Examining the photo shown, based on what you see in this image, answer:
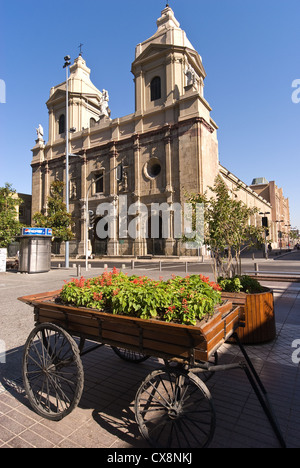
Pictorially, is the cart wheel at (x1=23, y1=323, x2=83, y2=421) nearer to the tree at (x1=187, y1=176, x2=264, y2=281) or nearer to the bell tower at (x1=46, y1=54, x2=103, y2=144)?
the tree at (x1=187, y1=176, x2=264, y2=281)

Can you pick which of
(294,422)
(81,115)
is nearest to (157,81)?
(81,115)

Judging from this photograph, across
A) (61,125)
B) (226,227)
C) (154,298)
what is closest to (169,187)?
(226,227)

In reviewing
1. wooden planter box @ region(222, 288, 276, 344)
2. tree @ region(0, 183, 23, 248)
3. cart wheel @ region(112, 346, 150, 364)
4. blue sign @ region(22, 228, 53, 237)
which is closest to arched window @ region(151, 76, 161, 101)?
tree @ region(0, 183, 23, 248)

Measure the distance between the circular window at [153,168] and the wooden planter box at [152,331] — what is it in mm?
31627

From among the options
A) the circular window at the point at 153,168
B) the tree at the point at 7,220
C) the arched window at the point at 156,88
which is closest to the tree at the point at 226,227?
the tree at the point at 7,220

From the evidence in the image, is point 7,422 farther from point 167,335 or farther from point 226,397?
point 226,397

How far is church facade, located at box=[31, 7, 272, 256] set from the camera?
98.5ft

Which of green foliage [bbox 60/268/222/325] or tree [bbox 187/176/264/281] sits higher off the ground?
tree [bbox 187/176/264/281]

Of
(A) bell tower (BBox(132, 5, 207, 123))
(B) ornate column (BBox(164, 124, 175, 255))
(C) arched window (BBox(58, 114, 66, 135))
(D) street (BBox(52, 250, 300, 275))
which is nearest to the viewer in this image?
(D) street (BBox(52, 250, 300, 275))

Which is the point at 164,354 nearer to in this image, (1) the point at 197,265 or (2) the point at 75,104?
(1) the point at 197,265

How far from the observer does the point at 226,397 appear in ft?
10.4

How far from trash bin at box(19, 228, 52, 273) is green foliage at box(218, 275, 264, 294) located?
16176 millimetres

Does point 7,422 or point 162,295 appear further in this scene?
point 7,422
